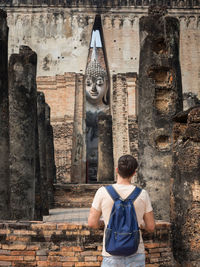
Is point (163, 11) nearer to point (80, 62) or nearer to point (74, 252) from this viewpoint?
point (74, 252)

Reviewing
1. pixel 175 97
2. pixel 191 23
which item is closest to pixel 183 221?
pixel 175 97

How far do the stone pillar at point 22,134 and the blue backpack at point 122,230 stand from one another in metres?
4.14

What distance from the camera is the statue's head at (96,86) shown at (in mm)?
24125

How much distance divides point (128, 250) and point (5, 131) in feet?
12.2

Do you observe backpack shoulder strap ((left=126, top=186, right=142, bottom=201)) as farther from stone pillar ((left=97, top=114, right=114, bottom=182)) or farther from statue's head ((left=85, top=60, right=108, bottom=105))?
statue's head ((left=85, top=60, right=108, bottom=105))

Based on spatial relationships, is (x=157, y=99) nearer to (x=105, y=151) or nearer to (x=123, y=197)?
(x=123, y=197)

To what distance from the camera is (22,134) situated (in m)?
7.01

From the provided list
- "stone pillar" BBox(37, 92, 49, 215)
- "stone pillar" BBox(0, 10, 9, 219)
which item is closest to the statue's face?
"stone pillar" BBox(37, 92, 49, 215)

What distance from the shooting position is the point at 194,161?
3.67m

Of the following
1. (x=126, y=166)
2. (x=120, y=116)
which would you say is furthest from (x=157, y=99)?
(x=120, y=116)

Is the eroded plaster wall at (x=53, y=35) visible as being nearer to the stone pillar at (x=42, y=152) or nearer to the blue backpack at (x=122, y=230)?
the stone pillar at (x=42, y=152)

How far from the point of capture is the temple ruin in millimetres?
3744

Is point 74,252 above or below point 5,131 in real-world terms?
below

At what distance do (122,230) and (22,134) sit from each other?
476 cm
